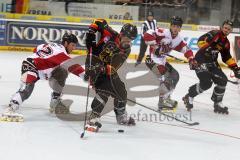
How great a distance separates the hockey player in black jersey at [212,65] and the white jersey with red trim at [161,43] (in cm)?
19

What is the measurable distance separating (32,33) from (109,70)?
642 centimetres

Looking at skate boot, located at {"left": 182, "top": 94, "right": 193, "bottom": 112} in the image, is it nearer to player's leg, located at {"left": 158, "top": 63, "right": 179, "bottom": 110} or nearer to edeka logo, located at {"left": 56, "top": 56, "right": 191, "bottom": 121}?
Answer: player's leg, located at {"left": 158, "top": 63, "right": 179, "bottom": 110}

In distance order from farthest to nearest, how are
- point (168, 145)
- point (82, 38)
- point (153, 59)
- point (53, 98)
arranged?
point (82, 38), point (153, 59), point (53, 98), point (168, 145)

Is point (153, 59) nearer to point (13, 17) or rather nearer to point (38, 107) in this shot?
point (38, 107)

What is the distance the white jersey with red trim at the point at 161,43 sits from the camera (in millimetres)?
5785

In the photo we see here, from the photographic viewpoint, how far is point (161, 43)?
5867mm

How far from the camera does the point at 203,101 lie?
6805 millimetres

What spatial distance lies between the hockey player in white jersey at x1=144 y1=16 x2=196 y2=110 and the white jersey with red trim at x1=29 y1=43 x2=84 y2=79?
4.19ft

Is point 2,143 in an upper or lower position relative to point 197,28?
lower

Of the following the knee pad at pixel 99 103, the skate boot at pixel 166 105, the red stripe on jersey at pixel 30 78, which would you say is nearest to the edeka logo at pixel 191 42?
the skate boot at pixel 166 105

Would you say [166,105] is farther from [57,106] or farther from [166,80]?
[57,106]

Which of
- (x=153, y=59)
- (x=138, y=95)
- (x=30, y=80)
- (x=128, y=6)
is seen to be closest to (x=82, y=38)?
(x=128, y=6)

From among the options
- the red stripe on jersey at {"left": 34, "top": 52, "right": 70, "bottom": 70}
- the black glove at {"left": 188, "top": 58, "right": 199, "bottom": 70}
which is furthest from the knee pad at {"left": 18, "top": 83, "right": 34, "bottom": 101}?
the black glove at {"left": 188, "top": 58, "right": 199, "bottom": 70}

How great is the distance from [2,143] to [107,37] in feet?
6.08
